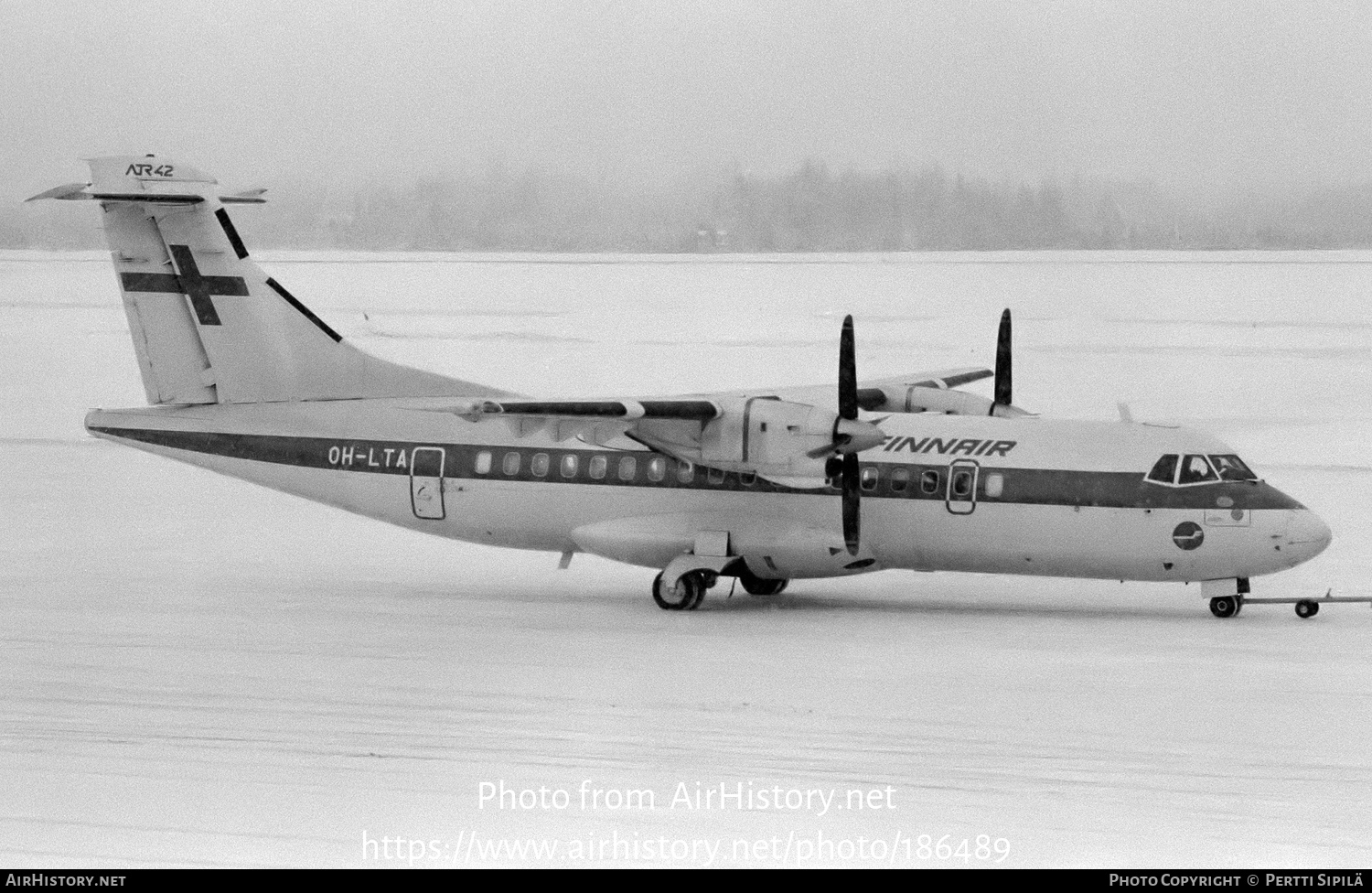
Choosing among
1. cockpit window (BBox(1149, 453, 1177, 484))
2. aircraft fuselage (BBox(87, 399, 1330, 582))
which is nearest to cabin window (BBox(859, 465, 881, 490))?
aircraft fuselage (BBox(87, 399, 1330, 582))

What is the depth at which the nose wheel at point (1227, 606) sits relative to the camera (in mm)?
16219

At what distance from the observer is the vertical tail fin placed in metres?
18.4

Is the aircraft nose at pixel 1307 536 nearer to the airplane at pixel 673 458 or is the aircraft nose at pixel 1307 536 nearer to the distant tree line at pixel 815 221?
the airplane at pixel 673 458

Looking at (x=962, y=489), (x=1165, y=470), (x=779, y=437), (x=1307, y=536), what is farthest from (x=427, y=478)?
(x=1307, y=536)

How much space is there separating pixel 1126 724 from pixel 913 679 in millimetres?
2018

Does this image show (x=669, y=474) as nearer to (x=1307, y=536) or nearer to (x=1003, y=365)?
(x=1003, y=365)

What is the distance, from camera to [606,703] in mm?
13008

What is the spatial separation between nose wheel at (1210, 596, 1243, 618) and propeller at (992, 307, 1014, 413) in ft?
10.9

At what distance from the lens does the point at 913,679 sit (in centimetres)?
1375

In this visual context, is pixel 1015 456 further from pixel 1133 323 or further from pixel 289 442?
pixel 1133 323

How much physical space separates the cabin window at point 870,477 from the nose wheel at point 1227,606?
3382 mm

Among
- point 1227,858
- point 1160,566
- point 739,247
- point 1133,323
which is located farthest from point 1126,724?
point 1133,323

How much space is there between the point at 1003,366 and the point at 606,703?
728cm

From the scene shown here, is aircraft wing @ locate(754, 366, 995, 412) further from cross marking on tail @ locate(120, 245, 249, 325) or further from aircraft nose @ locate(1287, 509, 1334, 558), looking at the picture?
cross marking on tail @ locate(120, 245, 249, 325)
